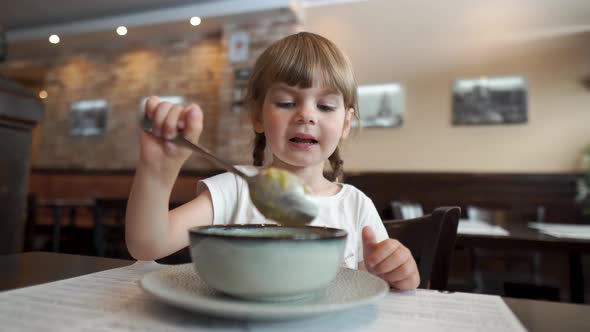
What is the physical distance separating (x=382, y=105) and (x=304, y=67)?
3.82 meters

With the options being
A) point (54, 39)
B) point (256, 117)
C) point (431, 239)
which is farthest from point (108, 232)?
point (54, 39)

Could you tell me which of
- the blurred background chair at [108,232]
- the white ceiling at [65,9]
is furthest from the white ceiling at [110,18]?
the blurred background chair at [108,232]

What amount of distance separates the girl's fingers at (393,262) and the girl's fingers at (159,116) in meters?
0.38

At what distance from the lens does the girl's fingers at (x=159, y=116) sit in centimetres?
56

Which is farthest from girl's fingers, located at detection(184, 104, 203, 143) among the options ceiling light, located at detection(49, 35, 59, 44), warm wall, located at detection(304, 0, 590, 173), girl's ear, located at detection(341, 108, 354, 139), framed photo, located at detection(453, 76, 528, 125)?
ceiling light, located at detection(49, 35, 59, 44)

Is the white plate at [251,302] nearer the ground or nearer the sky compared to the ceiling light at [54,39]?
nearer the ground

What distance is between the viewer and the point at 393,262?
0.61 meters

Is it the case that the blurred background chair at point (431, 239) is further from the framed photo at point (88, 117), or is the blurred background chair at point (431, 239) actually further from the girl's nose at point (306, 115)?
the framed photo at point (88, 117)

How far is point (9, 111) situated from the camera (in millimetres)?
1410

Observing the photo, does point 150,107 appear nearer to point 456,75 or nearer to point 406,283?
point 406,283

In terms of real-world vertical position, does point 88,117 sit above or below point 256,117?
above

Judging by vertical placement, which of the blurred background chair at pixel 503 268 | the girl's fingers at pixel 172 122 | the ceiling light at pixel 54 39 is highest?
the ceiling light at pixel 54 39

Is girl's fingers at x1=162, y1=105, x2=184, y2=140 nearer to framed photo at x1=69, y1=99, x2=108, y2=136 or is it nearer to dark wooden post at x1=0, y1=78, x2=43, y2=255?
dark wooden post at x1=0, y1=78, x2=43, y2=255

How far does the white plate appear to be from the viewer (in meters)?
0.34
